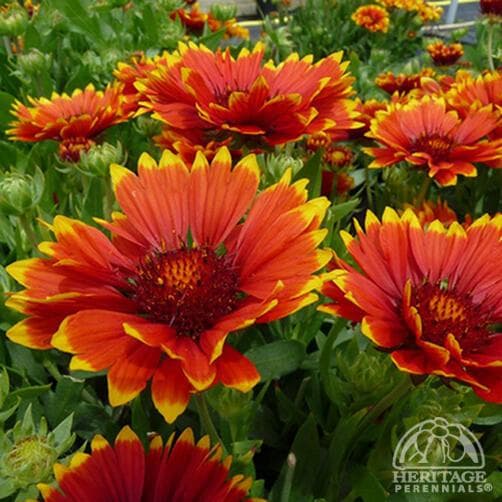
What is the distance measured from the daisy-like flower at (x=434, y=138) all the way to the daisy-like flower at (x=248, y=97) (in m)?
0.12

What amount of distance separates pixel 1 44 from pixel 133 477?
5.00 feet

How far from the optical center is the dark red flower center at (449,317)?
52cm

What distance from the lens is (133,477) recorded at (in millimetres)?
468

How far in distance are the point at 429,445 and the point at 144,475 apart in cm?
25

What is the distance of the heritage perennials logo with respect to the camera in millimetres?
526

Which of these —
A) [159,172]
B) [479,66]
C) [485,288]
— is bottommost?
[479,66]

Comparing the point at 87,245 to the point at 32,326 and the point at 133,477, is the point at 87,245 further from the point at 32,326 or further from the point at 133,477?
the point at 133,477

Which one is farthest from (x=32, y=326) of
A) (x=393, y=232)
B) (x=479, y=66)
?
(x=479, y=66)

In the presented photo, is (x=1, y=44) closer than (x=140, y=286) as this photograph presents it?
No

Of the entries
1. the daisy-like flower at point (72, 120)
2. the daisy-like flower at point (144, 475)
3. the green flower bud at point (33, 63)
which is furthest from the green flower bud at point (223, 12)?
the daisy-like flower at point (144, 475)

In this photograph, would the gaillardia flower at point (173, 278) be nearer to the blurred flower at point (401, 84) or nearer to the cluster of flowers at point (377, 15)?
the blurred flower at point (401, 84)

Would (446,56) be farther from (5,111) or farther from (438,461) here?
(438,461)

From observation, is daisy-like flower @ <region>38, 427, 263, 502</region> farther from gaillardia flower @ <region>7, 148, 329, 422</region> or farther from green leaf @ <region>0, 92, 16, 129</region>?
green leaf @ <region>0, 92, 16, 129</region>

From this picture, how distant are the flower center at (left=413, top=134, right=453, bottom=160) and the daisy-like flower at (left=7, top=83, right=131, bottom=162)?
17.7 inches
